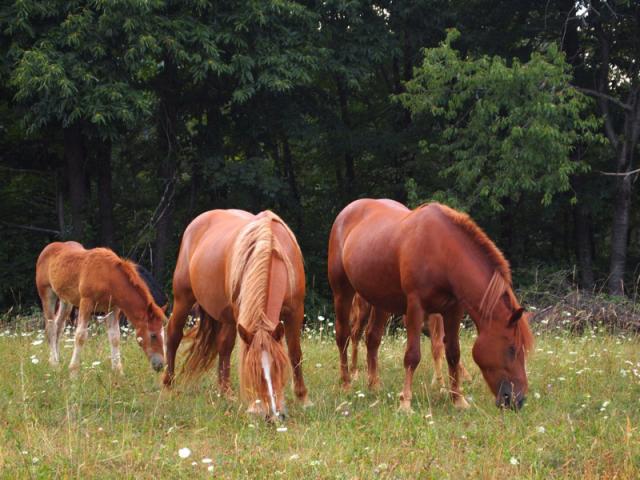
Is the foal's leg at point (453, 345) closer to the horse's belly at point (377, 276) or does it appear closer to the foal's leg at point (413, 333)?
the foal's leg at point (413, 333)

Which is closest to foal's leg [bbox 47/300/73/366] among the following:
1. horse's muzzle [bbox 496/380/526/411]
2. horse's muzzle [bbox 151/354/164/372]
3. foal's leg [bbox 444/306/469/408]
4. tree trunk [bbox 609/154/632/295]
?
horse's muzzle [bbox 151/354/164/372]

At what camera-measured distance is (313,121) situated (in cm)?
1933

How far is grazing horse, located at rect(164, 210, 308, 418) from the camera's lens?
502cm

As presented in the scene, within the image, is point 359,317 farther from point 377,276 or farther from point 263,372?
point 263,372

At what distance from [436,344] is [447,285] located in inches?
67.1

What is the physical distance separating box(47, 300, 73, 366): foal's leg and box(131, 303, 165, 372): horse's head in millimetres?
1191

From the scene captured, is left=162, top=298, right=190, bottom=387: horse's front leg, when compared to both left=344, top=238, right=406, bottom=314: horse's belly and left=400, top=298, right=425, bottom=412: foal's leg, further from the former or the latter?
left=400, top=298, right=425, bottom=412: foal's leg

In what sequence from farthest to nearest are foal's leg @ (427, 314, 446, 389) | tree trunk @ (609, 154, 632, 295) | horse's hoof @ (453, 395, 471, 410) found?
tree trunk @ (609, 154, 632, 295) → foal's leg @ (427, 314, 446, 389) → horse's hoof @ (453, 395, 471, 410)

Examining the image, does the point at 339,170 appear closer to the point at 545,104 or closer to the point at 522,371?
the point at 545,104

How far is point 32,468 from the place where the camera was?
4.13m

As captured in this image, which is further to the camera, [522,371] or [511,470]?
[522,371]

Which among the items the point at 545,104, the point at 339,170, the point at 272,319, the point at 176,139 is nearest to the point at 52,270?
the point at 272,319

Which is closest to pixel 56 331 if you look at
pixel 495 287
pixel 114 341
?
pixel 114 341

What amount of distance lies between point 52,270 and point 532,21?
47.0ft
